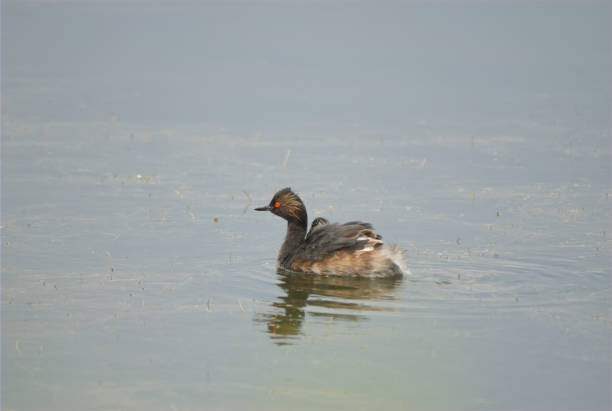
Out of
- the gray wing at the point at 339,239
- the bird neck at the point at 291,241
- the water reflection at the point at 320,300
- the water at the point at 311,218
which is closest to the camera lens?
the water at the point at 311,218

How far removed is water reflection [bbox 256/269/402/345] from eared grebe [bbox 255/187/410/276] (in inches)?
4.6

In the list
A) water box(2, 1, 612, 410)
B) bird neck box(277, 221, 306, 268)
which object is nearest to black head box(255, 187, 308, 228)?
bird neck box(277, 221, 306, 268)

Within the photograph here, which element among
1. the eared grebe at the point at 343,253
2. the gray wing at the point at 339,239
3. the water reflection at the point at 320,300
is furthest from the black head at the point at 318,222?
the water reflection at the point at 320,300

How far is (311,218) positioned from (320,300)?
172 inches

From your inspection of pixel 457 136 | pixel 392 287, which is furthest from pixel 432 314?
pixel 457 136

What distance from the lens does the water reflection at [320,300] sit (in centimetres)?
979

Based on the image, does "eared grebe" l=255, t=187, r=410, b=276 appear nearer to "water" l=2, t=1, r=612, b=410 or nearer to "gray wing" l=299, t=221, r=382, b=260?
"gray wing" l=299, t=221, r=382, b=260

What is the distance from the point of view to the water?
8.36 meters

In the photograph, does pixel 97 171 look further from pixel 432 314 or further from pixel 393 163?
pixel 432 314

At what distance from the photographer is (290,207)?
508 inches

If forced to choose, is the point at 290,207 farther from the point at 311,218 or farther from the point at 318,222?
the point at 311,218

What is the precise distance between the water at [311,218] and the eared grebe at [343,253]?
0.20 m

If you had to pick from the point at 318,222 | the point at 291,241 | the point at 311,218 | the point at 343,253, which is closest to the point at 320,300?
the point at 343,253

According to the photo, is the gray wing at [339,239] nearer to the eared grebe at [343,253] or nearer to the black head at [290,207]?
the eared grebe at [343,253]
